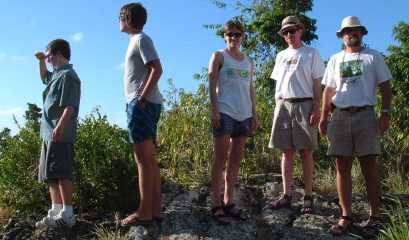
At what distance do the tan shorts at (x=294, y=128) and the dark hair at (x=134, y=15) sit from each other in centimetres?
159

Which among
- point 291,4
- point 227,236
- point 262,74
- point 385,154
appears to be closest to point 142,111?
point 227,236

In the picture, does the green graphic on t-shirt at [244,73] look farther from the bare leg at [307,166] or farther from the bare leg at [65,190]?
the bare leg at [65,190]

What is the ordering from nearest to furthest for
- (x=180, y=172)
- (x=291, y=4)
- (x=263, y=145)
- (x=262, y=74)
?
(x=180, y=172)
(x=263, y=145)
(x=262, y=74)
(x=291, y=4)

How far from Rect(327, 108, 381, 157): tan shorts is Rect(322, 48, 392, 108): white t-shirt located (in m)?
0.10

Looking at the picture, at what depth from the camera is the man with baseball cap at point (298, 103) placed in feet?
16.9

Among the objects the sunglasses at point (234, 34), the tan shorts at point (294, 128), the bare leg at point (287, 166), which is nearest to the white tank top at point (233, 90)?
the sunglasses at point (234, 34)

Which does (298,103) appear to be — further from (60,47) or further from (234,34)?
(60,47)

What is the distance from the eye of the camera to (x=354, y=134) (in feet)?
15.8

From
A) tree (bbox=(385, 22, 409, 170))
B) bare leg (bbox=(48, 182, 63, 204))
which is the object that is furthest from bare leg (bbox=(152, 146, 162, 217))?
tree (bbox=(385, 22, 409, 170))

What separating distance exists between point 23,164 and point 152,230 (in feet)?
5.98

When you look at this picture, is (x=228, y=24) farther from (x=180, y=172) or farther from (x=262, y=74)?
(x=262, y=74)

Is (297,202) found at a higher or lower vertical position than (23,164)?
lower

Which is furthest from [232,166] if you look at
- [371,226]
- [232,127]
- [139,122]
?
[371,226]

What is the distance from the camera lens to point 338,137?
16.1 feet
